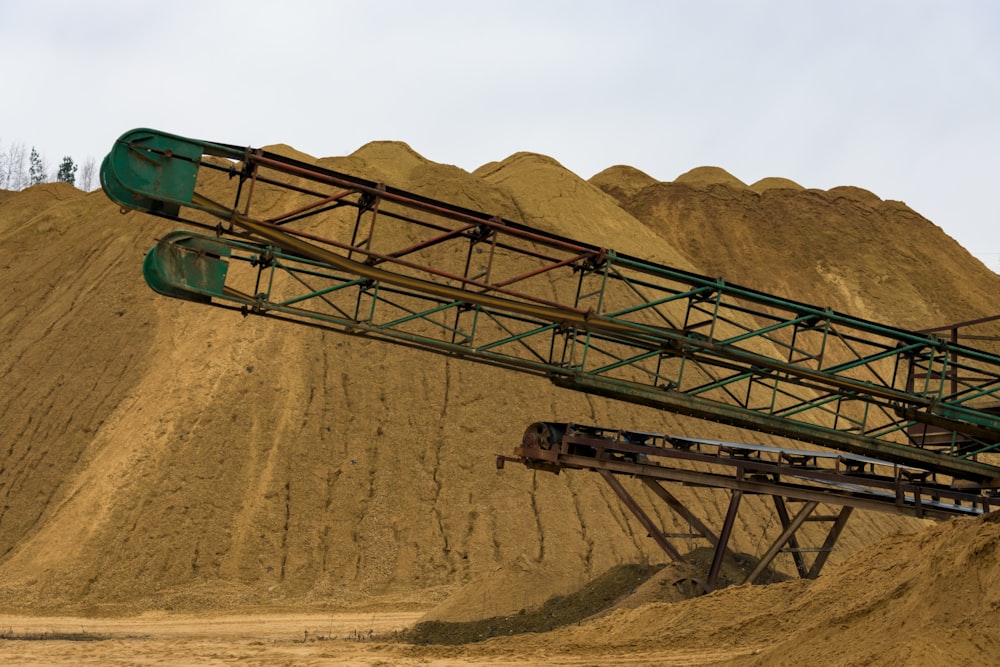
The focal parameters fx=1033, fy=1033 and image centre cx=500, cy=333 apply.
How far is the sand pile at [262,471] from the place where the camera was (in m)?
22.9

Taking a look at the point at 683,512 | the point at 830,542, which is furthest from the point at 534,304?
the point at 830,542

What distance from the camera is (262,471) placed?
25.6m

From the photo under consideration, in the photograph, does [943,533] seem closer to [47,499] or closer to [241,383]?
[241,383]

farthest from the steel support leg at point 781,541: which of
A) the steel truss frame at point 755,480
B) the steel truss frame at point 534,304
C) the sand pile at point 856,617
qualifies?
the sand pile at point 856,617

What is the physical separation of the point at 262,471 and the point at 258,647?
10.1 metres

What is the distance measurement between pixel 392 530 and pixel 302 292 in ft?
33.7

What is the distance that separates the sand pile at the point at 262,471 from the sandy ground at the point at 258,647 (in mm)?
1794

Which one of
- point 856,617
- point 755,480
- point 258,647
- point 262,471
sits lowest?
point 258,647

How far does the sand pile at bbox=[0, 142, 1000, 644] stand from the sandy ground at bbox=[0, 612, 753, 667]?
1794 millimetres

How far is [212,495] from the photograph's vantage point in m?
24.5

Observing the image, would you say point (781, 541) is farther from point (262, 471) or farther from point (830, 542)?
point (262, 471)

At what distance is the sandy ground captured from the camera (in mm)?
13578

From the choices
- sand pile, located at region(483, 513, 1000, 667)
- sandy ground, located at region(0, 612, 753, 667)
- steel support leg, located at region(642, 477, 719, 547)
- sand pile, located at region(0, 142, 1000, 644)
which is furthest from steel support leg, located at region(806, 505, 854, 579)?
sandy ground, located at region(0, 612, 753, 667)

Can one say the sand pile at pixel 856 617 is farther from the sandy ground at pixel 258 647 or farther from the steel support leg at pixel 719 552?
the steel support leg at pixel 719 552
